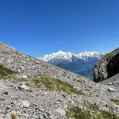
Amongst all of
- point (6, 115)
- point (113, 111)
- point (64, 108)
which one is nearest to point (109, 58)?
point (113, 111)

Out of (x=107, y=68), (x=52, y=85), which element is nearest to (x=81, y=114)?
(x=52, y=85)

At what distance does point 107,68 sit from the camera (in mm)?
76938

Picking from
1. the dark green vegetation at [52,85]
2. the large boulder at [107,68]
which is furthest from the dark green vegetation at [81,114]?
the large boulder at [107,68]

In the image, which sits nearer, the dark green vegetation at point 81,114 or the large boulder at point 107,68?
the dark green vegetation at point 81,114

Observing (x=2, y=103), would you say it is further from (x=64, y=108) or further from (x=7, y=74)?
(x=7, y=74)

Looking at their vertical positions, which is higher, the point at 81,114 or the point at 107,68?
the point at 107,68

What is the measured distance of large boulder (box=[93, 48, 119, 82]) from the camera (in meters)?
73.6

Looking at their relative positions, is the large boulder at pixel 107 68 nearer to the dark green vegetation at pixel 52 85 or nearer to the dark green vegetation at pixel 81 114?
the dark green vegetation at pixel 52 85

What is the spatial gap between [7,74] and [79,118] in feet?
42.0

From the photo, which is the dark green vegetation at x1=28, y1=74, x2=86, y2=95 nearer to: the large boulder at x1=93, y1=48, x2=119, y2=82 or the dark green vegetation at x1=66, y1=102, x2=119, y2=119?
the dark green vegetation at x1=66, y1=102, x2=119, y2=119

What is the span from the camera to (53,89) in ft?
58.2

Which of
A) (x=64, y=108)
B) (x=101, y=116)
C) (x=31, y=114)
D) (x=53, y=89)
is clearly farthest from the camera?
(x=53, y=89)

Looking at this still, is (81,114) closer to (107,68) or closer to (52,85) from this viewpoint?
(52,85)

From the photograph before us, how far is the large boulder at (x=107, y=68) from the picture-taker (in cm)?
7362
